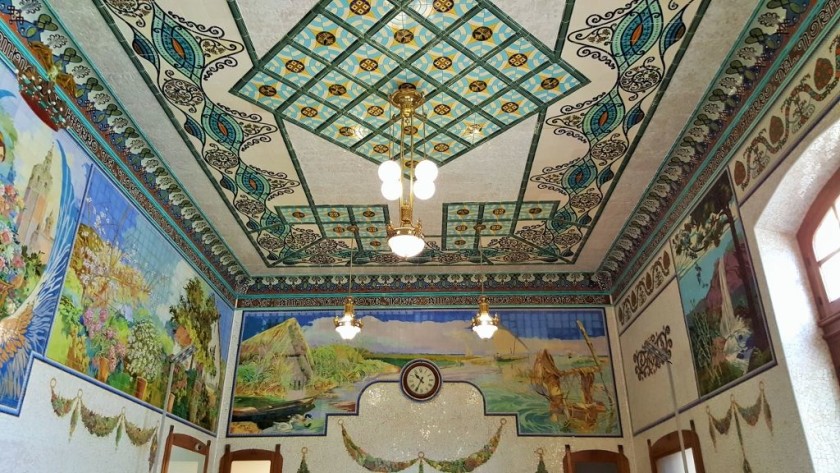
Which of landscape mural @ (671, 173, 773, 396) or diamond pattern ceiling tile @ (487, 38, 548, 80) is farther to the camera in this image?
landscape mural @ (671, 173, 773, 396)

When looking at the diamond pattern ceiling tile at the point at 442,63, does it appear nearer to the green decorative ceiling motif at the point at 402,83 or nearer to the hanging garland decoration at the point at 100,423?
the green decorative ceiling motif at the point at 402,83

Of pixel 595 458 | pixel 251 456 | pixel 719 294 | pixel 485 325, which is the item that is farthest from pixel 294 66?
pixel 595 458

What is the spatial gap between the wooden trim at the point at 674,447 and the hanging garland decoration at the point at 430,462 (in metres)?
2.24

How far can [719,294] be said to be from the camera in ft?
20.4

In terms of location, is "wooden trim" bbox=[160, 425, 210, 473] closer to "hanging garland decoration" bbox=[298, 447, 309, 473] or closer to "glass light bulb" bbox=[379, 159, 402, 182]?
"hanging garland decoration" bbox=[298, 447, 309, 473]

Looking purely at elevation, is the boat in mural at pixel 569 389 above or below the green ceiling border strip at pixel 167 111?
below

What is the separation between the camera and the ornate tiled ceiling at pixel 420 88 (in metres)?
5.04

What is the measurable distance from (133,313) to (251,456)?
3554mm

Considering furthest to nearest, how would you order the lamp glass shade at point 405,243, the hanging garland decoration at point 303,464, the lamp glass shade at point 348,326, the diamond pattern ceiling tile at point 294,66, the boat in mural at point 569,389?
1. the boat in mural at point 569,389
2. the hanging garland decoration at point 303,464
3. the lamp glass shade at point 348,326
4. the diamond pattern ceiling tile at point 294,66
5. the lamp glass shade at point 405,243

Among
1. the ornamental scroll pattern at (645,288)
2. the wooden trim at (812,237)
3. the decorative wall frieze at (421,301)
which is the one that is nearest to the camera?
the wooden trim at (812,237)

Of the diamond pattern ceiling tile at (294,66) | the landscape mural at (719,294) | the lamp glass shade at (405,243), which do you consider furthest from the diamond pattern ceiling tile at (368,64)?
the landscape mural at (719,294)

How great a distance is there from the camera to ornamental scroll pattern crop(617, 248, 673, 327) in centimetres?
782

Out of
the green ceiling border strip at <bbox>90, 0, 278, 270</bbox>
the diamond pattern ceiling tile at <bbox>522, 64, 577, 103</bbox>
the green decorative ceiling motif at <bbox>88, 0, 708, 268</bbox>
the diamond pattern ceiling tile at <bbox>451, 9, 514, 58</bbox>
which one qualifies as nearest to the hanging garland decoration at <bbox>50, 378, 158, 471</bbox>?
the green ceiling border strip at <bbox>90, 0, 278, 270</bbox>

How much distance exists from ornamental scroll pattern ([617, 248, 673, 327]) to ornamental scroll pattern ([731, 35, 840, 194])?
2119 millimetres
